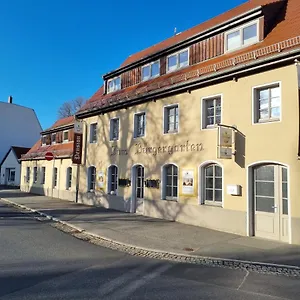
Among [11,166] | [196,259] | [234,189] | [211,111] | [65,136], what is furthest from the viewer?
[11,166]

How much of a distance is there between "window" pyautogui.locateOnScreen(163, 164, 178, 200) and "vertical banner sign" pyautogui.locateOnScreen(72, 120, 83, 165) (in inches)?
313

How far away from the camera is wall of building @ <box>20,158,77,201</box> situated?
2230 centimetres

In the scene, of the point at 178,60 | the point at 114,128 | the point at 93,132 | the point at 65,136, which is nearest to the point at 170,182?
the point at 114,128

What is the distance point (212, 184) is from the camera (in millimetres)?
12148

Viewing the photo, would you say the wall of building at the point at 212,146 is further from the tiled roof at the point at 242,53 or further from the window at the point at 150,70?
the window at the point at 150,70

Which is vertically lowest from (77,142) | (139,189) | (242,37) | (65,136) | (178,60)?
(139,189)

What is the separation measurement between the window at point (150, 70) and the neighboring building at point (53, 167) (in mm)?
8342

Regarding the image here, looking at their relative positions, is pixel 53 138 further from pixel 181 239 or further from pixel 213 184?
pixel 181 239

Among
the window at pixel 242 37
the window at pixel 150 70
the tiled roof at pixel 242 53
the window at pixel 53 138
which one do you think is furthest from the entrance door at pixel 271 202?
the window at pixel 53 138

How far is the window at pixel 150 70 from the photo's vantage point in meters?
16.7

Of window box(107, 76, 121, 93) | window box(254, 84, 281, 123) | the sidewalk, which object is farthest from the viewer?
window box(107, 76, 121, 93)

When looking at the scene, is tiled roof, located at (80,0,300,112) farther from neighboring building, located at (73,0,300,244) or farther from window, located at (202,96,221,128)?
window, located at (202,96,221,128)

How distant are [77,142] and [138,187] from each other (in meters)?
6.47

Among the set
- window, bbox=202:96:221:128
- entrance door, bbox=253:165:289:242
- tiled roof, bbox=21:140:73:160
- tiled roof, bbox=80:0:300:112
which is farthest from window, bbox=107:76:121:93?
entrance door, bbox=253:165:289:242
